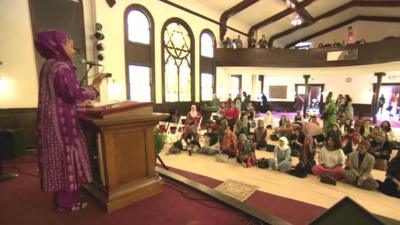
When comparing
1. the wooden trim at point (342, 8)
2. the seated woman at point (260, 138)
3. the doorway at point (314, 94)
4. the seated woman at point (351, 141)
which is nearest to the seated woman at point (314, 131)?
the seated woman at point (351, 141)

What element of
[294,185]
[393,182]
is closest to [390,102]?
[393,182]

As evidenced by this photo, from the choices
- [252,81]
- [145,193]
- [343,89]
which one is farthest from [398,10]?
[145,193]

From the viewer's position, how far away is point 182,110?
29.1ft

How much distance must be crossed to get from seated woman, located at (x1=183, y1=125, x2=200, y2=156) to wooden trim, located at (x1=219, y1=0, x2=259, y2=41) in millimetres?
A: 6241

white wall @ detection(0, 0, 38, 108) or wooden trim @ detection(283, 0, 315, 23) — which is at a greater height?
wooden trim @ detection(283, 0, 315, 23)

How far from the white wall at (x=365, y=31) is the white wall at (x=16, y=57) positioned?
1482 centimetres

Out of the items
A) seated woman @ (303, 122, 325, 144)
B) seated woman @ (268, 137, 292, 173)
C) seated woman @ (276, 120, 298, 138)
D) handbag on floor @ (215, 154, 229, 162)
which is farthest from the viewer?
seated woman @ (276, 120, 298, 138)

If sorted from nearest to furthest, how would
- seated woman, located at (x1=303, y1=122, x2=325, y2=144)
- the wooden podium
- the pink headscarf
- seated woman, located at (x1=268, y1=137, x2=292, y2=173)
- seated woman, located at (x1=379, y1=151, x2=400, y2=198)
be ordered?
the pink headscarf < the wooden podium < seated woman, located at (x1=379, y1=151, x2=400, y2=198) < seated woman, located at (x1=268, y1=137, x2=292, y2=173) < seated woman, located at (x1=303, y1=122, x2=325, y2=144)

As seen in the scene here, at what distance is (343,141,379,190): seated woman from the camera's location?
3.38m

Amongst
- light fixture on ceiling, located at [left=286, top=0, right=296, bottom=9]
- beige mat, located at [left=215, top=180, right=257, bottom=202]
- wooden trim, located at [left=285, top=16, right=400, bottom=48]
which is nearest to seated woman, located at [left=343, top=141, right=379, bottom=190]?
beige mat, located at [left=215, top=180, right=257, bottom=202]

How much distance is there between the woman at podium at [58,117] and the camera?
170cm

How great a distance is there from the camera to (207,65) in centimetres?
996

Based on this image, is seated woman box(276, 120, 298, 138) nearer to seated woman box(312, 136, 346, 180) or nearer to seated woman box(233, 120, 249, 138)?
seated woman box(233, 120, 249, 138)

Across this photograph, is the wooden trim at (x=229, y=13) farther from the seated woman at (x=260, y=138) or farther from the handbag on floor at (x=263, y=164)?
the handbag on floor at (x=263, y=164)
